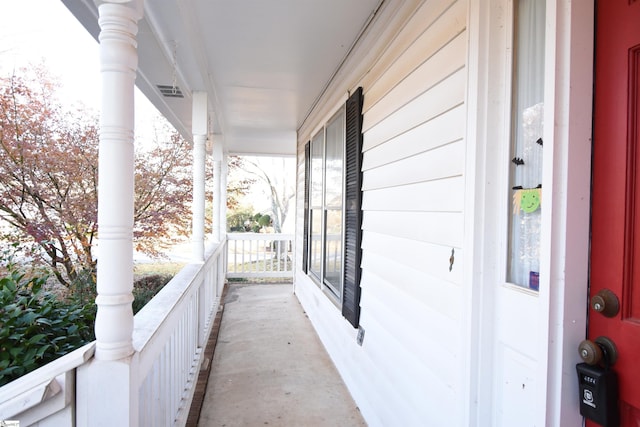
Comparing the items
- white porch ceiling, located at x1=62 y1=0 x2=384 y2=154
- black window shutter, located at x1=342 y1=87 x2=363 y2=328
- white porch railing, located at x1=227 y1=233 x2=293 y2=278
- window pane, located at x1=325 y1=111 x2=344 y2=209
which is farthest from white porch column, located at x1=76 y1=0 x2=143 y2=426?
white porch railing, located at x1=227 y1=233 x2=293 y2=278

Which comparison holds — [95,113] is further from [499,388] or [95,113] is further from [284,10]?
[499,388]

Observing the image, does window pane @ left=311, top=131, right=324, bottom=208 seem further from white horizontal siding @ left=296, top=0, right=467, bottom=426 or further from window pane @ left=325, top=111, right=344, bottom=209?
white horizontal siding @ left=296, top=0, right=467, bottom=426

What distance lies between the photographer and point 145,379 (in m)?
1.49

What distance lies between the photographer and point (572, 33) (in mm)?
958

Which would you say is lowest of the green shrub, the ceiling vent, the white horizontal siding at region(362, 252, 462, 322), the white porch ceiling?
the green shrub

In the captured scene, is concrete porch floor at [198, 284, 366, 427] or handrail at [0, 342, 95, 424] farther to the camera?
concrete porch floor at [198, 284, 366, 427]

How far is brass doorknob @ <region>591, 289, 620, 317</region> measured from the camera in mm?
898

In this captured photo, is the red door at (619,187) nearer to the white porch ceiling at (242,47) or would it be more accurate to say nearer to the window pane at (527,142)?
the window pane at (527,142)

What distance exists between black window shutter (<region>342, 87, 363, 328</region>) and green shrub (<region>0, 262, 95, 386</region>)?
1.72 meters

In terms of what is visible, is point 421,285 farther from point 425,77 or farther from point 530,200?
point 425,77

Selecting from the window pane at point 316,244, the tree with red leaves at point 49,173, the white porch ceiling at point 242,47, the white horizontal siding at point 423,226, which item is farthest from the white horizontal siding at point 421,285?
the tree with red leaves at point 49,173

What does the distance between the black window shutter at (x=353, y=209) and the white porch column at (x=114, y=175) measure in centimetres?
174

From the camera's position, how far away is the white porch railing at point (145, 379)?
1075mm

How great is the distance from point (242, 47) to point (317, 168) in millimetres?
1952
